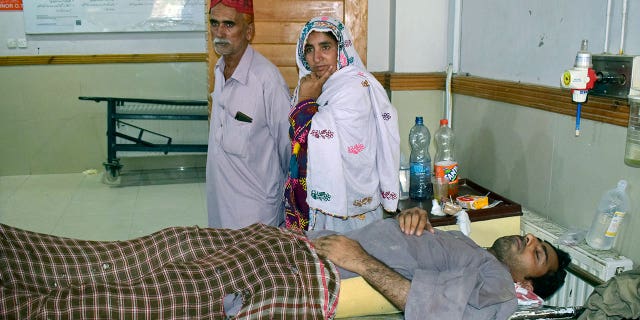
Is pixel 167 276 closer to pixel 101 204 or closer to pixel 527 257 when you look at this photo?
pixel 527 257

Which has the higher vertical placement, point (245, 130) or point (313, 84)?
point (313, 84)

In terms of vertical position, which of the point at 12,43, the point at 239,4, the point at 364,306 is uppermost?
the point at 239,4

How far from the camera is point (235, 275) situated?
5.75 ft

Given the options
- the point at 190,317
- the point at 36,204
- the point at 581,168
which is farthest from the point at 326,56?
the point at 36,204

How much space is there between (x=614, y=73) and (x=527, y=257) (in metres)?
0.65

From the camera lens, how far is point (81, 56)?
211 inches

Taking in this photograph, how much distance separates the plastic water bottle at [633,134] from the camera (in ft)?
6.02

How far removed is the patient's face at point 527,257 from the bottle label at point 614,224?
0.18 meters

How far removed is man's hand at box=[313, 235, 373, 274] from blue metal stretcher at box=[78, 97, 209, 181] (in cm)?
332

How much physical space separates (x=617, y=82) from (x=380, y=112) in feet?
2.83

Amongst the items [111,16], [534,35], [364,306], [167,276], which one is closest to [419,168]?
[534,35]

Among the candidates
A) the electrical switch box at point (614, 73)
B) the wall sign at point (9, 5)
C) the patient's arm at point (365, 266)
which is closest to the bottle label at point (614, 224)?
the electrical switch box at point (614, 73)

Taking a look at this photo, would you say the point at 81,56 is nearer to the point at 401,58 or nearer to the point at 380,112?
the point at 401,58

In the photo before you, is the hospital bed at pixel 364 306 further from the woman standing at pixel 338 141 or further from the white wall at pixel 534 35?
the white wall at pixel 534 35
